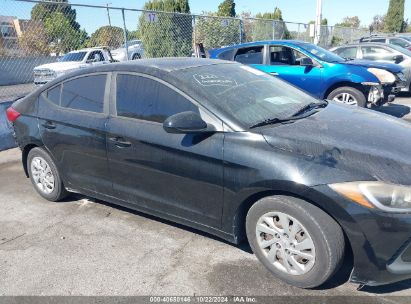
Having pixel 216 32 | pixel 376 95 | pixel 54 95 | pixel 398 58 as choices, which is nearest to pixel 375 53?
pixel 398 58

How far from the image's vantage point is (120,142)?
10.8 ft

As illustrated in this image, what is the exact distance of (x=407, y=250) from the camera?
7.47 feet

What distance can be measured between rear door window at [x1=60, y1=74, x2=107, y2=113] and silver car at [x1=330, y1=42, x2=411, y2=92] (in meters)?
8.47

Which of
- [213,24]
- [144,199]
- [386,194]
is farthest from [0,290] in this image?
[213,24]

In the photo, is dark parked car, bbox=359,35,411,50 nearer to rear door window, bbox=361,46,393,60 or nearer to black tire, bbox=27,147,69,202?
rear door window, bbox=361,46,393,60

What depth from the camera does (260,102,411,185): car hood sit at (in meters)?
2.34

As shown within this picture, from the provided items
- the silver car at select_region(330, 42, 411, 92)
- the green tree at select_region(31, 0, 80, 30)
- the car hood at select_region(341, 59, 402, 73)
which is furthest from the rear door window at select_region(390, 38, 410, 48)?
the green tree at select_region(31, 0, 80, 30)

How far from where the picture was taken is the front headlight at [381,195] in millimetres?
2230

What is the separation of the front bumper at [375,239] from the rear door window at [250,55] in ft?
20.4

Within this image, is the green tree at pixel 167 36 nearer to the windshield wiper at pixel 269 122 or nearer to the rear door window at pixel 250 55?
the rear door window at pixel 250 55

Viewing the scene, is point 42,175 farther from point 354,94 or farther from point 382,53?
point 382,53

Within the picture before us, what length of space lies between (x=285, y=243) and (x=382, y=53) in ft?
31.3

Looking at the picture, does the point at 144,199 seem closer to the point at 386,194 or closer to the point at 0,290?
the point at 0,290

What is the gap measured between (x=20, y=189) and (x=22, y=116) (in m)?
1.12
